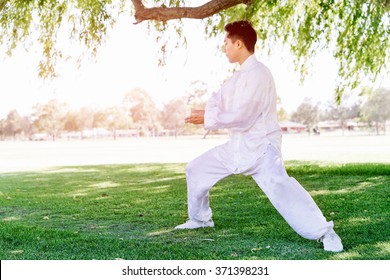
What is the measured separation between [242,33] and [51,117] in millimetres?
64928

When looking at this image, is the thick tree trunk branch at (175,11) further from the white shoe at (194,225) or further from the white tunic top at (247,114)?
the white shoe at (194,225)

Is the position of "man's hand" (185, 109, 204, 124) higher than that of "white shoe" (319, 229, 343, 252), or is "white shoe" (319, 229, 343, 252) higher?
"man's hand" (185, 109, 204, 124)

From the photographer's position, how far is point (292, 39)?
10.3 meters

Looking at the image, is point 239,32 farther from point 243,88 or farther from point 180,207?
point 180,207

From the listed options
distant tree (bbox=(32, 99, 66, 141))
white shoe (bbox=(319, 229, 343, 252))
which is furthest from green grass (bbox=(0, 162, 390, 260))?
distant tree (bbox=(32, 99, 66, 141))

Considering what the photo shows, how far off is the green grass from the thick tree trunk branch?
253cm

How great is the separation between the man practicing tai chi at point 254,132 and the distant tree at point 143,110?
6089 centimetres

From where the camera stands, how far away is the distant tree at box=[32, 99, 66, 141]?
6625 centimetres

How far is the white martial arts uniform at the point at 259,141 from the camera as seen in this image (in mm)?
3973

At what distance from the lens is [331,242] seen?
3855 millimetres

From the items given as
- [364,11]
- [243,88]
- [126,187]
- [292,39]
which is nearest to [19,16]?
[126,187]

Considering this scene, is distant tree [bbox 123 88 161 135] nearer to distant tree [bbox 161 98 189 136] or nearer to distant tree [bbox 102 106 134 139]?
distant tree [bbox 161 98 189 136]

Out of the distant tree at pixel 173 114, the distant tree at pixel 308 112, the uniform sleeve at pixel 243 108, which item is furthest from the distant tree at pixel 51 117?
the uniform sleeve at pixel 243 108

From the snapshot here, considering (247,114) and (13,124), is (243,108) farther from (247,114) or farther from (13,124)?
(13,124)
